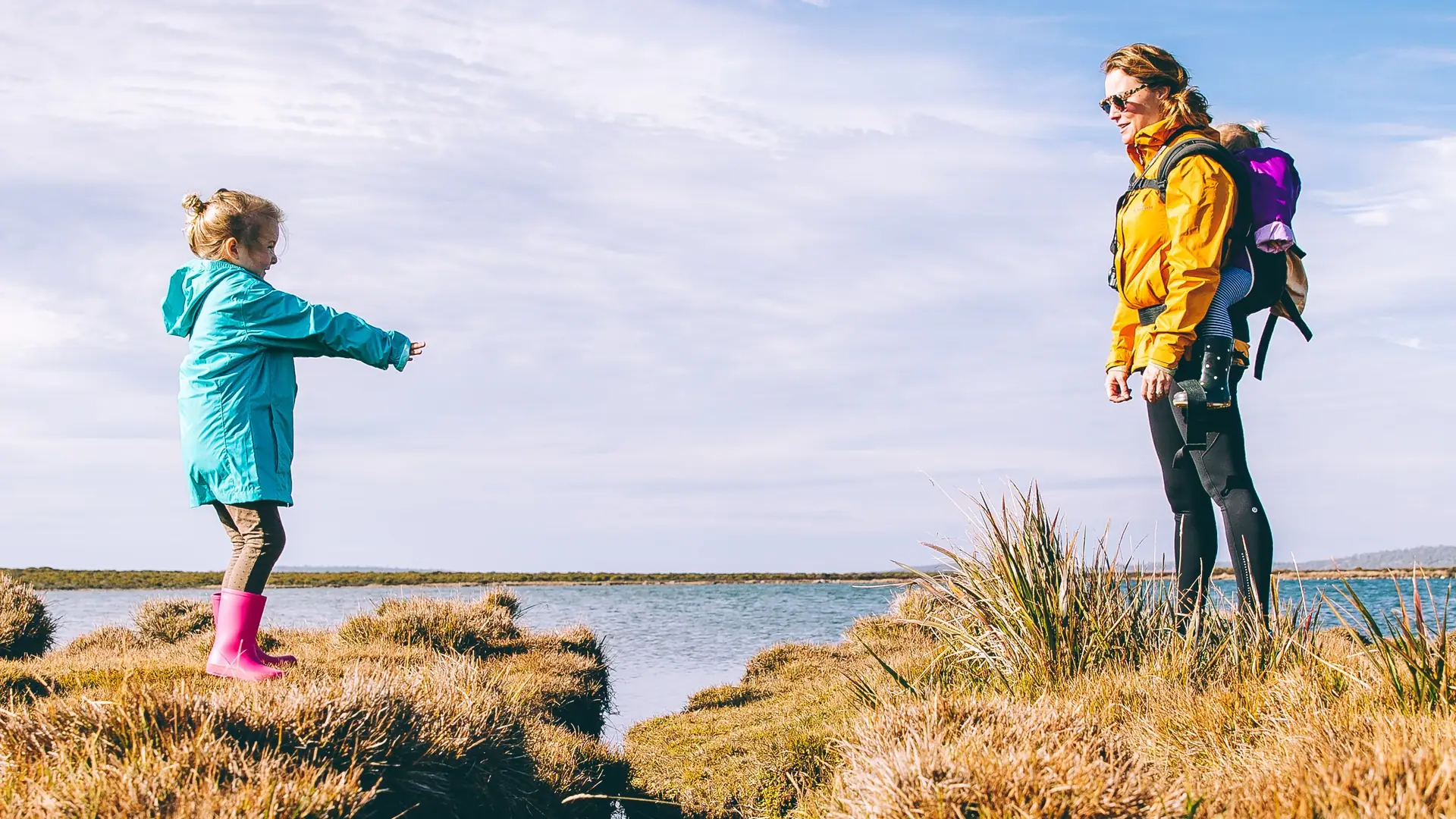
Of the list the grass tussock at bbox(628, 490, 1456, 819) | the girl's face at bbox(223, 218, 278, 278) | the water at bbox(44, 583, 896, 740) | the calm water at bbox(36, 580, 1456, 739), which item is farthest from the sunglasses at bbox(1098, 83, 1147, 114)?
the girl's face at bbox(223, 218, 278, 278)

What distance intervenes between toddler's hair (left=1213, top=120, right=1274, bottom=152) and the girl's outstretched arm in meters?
4.04

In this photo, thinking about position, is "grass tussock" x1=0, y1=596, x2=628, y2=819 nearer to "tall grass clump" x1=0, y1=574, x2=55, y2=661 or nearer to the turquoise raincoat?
the turquoise raincoat

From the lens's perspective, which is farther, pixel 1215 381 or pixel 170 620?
pixel 170 620

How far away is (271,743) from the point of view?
283 cm

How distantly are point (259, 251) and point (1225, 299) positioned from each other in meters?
4.62

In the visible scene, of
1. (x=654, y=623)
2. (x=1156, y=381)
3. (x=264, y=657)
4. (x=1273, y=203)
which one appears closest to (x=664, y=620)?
(x=654, y=623)

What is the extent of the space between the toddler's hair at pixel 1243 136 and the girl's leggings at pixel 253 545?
15.8 feet

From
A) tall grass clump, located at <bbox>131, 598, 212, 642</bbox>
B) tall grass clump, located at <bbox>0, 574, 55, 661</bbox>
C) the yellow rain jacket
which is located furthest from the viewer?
tall grass clump, located at <bbox>131, 598, 212, 642</bbox>

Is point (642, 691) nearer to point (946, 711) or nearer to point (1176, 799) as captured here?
point (946, 711)

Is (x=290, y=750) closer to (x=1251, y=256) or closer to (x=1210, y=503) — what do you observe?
(x=1210, y=503)

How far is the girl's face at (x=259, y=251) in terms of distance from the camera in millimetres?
4645

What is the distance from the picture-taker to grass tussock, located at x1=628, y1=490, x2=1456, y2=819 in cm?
240

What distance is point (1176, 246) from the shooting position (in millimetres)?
3850

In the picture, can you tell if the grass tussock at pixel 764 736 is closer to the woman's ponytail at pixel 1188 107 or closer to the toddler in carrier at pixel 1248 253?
the toddler in carrier at pixel 1248 253
